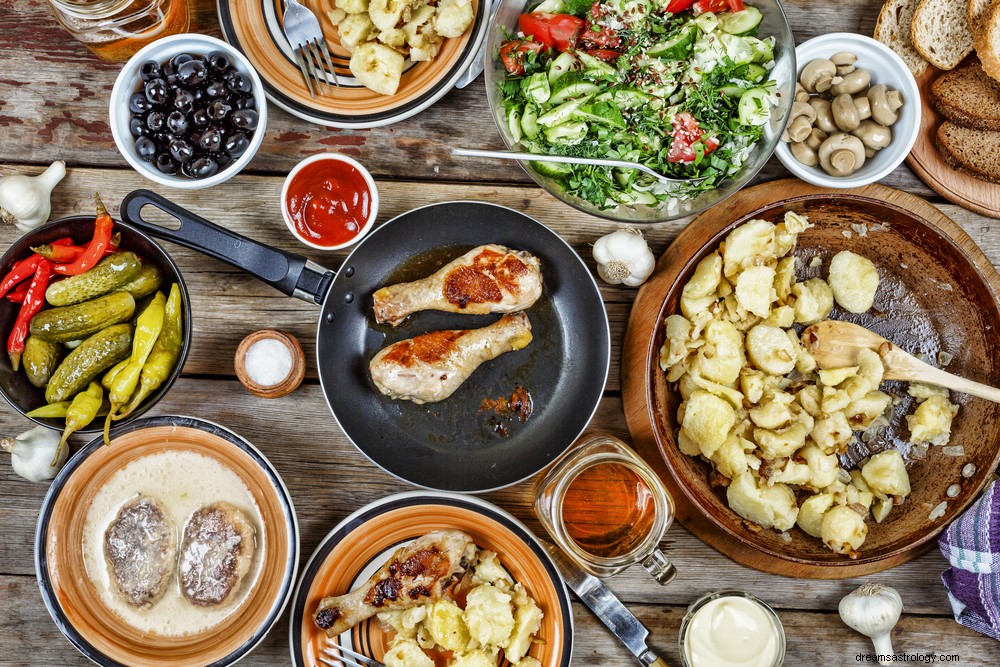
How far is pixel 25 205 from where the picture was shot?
2236 mm

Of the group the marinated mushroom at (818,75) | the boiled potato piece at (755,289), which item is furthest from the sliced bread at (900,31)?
the boiled potato piece at (755,289)

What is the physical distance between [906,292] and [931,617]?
1.11 metres

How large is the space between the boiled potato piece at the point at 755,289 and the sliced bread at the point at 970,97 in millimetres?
812

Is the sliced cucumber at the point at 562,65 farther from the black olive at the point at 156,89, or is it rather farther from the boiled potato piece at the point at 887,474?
the boiled potato piece at the point at 887,474

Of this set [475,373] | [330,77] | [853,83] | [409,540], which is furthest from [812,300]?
[330,77]

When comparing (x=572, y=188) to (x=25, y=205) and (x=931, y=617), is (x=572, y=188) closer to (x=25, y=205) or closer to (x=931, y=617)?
(x=25, y=205)

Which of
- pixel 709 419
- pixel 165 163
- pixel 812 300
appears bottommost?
pixel 709 419

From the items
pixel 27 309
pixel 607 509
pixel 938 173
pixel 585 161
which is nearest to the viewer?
pixel 585 161

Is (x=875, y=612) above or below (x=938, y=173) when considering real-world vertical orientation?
below

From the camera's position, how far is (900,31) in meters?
2.34

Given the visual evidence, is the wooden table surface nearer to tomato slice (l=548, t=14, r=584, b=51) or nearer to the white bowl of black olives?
the white bowl of black olives

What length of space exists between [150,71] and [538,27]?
1.14 m

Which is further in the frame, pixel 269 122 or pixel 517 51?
pixel 269 122

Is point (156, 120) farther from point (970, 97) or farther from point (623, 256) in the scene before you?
point (970, 97)
